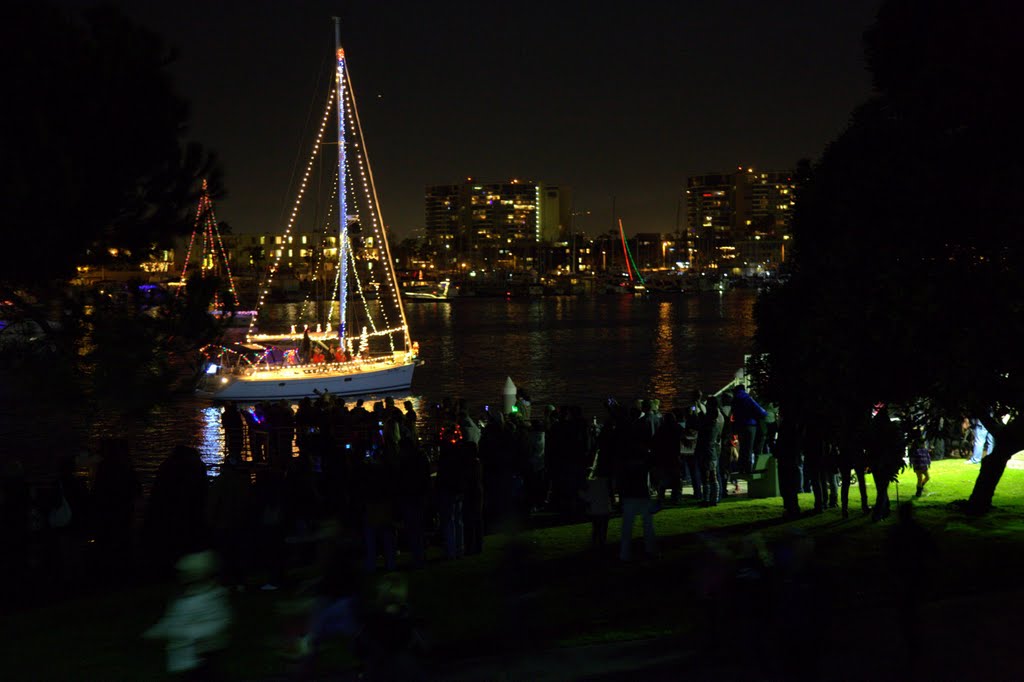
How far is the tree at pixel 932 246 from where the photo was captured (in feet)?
37.2

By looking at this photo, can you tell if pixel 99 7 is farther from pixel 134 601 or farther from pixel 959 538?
pixel 959 538

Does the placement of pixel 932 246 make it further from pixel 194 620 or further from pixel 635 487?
pixel 194 620

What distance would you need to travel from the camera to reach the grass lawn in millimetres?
8320

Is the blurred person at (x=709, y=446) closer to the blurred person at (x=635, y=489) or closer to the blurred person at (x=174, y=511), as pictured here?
the blurred person at (x=635, y=489)

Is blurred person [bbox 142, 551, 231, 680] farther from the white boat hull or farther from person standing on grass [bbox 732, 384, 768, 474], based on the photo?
the white boat hull

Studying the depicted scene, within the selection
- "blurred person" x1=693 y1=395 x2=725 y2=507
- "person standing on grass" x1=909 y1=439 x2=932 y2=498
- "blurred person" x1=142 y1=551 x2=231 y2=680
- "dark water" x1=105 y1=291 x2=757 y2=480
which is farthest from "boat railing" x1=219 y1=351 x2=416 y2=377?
"blurred person" x1=142 y1=551 x2=231 y2=680

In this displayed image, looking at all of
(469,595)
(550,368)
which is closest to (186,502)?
(469,595)

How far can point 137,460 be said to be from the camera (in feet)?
100

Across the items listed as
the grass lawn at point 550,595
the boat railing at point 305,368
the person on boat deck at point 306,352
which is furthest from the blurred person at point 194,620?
the person on boat deck at point 306,352

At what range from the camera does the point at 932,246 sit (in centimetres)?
1194

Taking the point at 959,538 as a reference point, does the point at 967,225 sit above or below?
above

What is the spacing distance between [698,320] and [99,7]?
367 ft

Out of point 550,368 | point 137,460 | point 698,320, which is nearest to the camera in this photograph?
point 137,460

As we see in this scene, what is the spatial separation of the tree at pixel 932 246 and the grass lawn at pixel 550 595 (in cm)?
164
